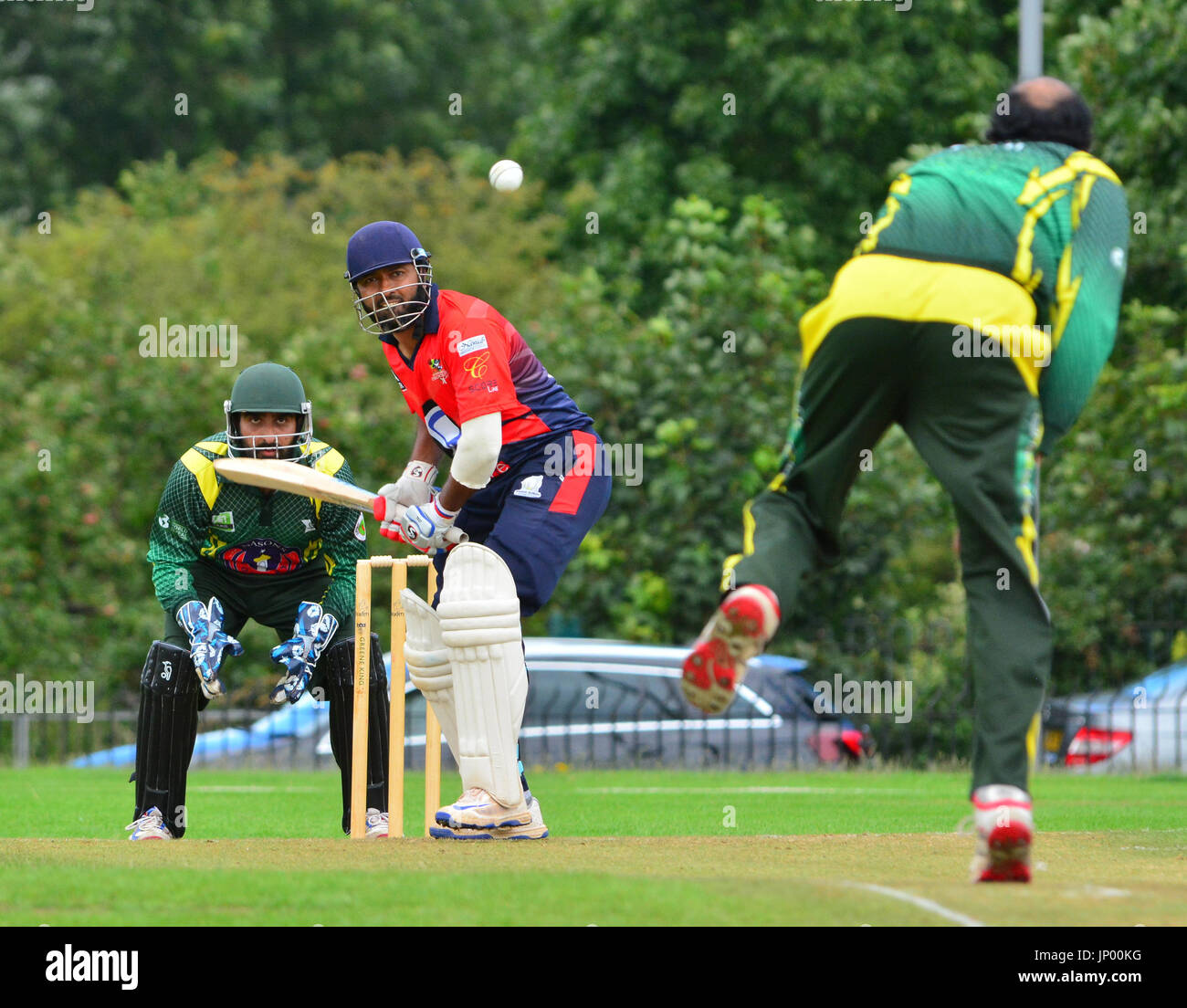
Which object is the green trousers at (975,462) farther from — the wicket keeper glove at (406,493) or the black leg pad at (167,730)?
the black leg pad at (167,730)

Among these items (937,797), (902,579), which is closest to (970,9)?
(902,579)

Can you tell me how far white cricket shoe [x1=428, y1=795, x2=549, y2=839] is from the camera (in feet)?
19.4

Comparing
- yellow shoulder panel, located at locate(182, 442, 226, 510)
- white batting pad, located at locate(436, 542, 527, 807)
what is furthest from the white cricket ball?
yellow shoulder panel, located at locate(182, 442, 226, 510)

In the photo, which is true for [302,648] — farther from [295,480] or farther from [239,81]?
[239,81]

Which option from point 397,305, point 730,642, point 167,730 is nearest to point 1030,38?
point 397,305

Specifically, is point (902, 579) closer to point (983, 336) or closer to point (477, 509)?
point (477, 509)

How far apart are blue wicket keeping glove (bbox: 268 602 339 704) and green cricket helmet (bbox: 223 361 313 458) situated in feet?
2.00

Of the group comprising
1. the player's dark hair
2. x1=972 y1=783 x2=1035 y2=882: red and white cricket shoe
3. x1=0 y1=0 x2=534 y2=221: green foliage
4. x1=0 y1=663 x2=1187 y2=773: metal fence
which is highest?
x1=0 y1=0 x2=534 y2=221: green foliage

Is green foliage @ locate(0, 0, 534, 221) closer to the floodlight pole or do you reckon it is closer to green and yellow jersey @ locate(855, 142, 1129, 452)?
the floodlight pole

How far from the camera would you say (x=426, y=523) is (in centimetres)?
611

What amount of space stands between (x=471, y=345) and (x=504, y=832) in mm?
1572

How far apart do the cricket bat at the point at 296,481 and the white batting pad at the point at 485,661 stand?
1.73 feet

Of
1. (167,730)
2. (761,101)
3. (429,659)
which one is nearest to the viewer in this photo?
(429,659)

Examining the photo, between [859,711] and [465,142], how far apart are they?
21.6 meters
